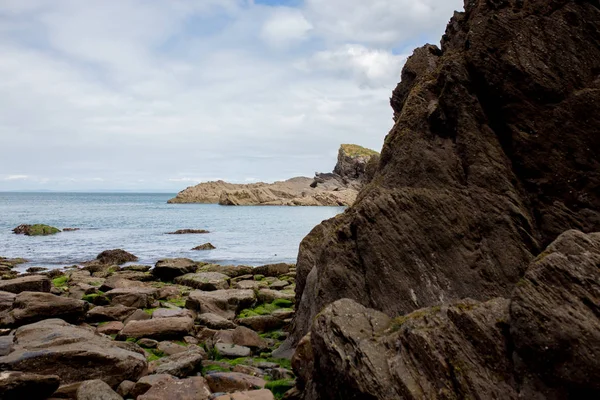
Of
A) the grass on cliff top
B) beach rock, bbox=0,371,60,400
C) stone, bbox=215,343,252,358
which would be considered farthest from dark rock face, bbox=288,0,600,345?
the grass on cliff top

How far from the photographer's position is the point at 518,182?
9.37 m

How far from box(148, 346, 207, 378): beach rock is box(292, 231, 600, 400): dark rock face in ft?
14.4

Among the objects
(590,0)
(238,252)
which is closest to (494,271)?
(590,0)

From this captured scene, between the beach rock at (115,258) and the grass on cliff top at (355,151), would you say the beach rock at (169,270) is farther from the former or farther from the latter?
the grass on cliff top at (355,151)

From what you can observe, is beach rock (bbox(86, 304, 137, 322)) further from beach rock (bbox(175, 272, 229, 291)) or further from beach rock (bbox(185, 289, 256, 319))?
beach rock (bbox(175, 272, 229, 291))

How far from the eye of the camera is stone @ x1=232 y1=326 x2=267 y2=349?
44.8ft

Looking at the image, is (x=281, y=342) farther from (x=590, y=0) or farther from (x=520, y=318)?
(x=590, y=0)

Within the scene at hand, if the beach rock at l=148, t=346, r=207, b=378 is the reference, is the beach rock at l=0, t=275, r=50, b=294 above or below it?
above

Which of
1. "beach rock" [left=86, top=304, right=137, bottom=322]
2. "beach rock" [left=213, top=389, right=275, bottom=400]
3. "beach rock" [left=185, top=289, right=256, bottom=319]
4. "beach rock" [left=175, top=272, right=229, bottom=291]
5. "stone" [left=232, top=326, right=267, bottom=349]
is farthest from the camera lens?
"beach rock" [left=175, top=272, right=229, bottom=291]

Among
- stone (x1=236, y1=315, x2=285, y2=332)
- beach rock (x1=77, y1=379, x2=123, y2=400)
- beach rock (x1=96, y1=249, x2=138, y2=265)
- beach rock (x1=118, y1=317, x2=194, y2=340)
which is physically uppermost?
beach rock (x1=77, y1=379, x2=123, y2=400)

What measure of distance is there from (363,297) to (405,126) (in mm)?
4025

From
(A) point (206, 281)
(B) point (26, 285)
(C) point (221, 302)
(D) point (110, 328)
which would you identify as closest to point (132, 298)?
(C) point (221, 302)

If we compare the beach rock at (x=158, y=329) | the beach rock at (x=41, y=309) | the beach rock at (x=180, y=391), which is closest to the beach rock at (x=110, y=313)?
the beach rock at (x=41, y=309)

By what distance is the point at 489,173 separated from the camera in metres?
9.34
